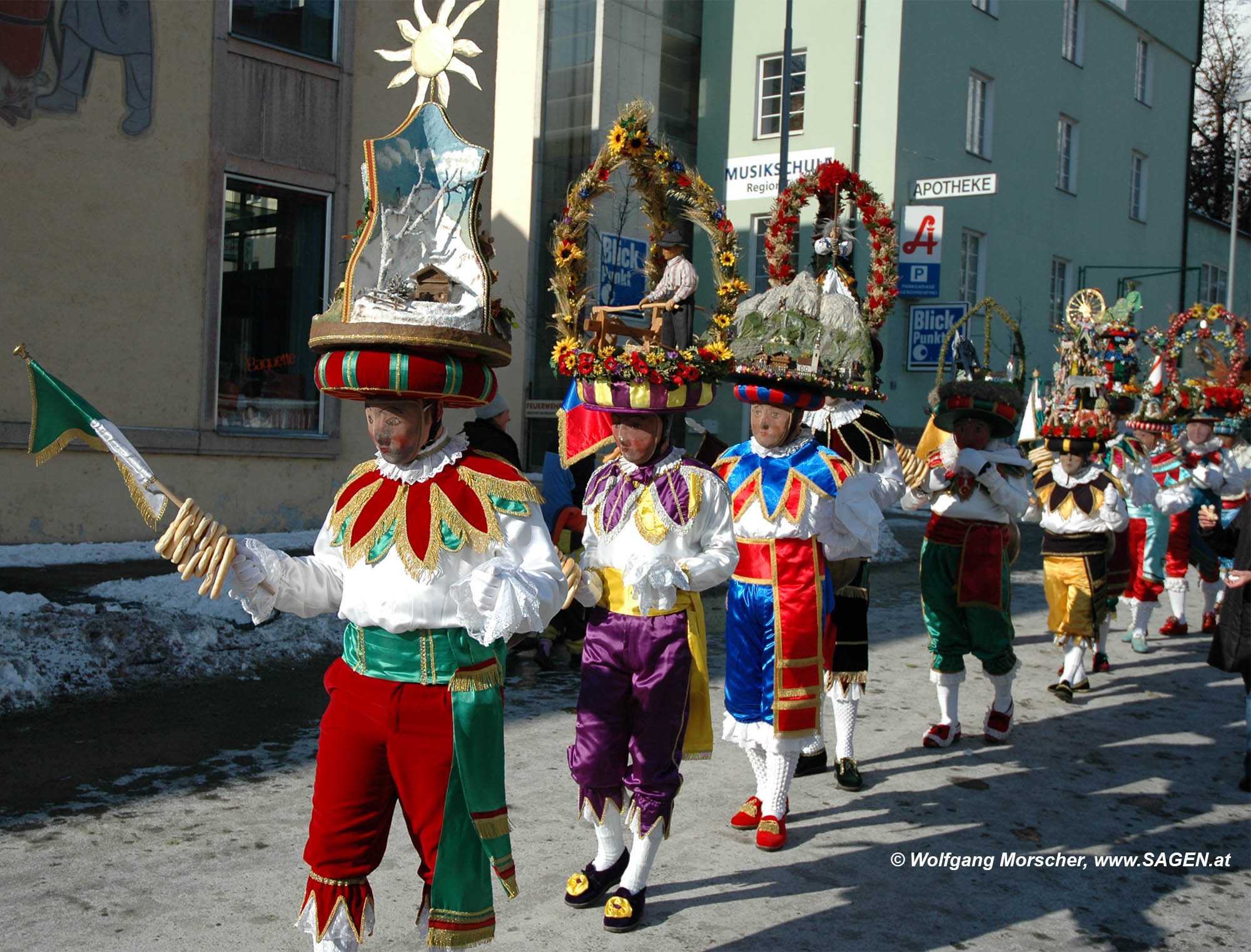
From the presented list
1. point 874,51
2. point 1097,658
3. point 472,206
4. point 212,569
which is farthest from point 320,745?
point 874,51

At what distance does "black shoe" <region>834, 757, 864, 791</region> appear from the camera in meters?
6.09

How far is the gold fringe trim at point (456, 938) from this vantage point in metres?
3.28

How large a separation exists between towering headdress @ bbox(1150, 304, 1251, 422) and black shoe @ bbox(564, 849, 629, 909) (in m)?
9.12

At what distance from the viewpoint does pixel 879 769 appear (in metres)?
6.50

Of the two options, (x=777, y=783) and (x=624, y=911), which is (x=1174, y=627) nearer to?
(x=777, y=783)

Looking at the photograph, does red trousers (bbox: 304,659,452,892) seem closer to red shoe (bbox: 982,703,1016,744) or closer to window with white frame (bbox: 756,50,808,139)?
red shoe (bbox: 982,703,1016,744)

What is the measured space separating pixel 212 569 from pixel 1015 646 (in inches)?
351

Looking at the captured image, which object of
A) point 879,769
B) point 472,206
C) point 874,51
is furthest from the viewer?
point 874,51

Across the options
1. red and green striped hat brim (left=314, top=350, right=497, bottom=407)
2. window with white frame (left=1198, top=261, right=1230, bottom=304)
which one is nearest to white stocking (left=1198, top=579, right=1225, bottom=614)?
red and green striped hat brim (left=314, top=350, right=497, bottom=407)

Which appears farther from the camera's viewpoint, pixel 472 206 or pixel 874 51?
pixel 874 51

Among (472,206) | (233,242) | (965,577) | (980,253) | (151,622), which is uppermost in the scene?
(980,253)

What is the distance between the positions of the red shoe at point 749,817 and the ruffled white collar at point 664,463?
72.8 inches

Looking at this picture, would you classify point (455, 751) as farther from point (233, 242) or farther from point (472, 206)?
point (233, 242)

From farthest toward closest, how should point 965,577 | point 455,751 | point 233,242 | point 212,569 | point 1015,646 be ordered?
point 233,242, point 1015,646, point 965,577, point 455,751, point 212,569
